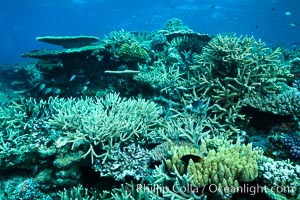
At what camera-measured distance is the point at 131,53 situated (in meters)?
7.53

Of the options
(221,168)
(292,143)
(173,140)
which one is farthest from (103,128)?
(292,143)

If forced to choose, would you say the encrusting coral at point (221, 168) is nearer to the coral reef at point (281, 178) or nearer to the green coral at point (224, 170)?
the green coral at point (224, 170)

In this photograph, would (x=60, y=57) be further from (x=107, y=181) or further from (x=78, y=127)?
(x=107, y=181)

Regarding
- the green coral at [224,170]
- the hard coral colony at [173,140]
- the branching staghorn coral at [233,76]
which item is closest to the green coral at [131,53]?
the hard coral colony at [173,140]

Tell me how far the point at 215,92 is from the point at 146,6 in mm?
47401

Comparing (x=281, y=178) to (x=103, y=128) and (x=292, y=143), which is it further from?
(x=103, y=128)

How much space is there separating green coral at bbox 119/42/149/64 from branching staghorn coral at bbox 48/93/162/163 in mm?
2742

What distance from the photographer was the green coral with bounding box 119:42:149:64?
7527 millimetres

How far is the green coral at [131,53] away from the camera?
24.7 feet

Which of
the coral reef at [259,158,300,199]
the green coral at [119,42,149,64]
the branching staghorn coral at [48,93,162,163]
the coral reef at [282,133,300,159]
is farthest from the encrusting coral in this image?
the green coral at [119,42,149,64]

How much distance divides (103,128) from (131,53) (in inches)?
147

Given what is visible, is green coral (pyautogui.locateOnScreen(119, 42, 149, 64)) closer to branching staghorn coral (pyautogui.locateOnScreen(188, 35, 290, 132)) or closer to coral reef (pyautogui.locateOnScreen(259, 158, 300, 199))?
branching staghorn coral (pyautogui.locateOnScreen(188, 35, 290, 132))

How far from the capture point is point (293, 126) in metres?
4.74

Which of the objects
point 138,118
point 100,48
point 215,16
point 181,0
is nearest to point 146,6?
point 181,0
